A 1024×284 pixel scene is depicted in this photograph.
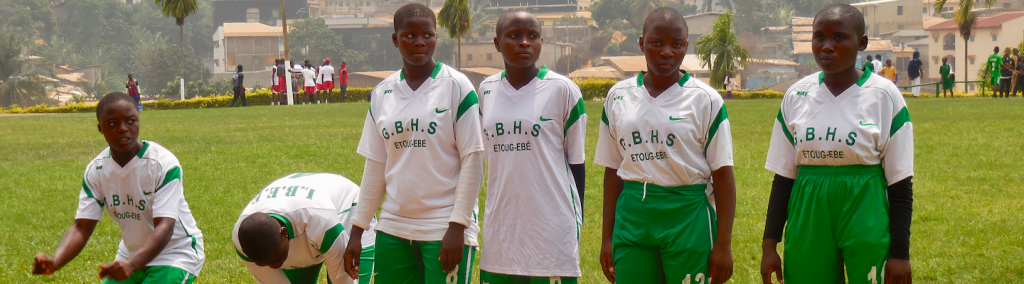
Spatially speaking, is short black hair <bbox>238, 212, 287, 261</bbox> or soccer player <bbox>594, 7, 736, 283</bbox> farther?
short black hair <bbox>238, 212, 287, 261</bbox>

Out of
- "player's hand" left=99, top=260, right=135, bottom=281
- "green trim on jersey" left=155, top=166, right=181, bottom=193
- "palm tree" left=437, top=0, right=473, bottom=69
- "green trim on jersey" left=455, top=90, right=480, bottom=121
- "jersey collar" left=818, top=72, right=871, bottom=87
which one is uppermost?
"palm tree" left=437, top=0, right=473, bottom=69

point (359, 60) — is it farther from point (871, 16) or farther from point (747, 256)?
point (747, 256)

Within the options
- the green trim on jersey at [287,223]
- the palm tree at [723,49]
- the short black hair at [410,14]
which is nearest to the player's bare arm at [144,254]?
the green trim on jersey at [287,223]

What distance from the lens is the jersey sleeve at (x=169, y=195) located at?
14.7ft

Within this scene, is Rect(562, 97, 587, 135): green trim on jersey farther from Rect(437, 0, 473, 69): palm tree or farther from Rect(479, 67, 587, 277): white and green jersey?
Rect(437, 0, 473, 69): palm tree

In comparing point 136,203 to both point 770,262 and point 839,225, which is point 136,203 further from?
point 839,225

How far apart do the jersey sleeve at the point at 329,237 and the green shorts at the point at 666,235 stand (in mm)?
1694

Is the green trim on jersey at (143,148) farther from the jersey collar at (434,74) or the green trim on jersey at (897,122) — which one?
the green trim on jersey at (897,122)

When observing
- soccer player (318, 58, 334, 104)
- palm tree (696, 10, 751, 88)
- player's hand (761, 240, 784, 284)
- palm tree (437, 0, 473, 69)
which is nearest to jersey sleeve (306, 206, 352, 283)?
player's hand (761, 240, 784, 284)

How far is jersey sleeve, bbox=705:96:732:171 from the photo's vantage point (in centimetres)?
373

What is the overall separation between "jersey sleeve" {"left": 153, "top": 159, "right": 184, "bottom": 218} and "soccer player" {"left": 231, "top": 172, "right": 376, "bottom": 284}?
0.31 m

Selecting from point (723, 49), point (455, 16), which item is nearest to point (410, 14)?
point (723, 49)

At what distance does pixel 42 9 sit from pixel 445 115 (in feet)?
422

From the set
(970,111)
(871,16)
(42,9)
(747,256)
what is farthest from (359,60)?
(747,256)
